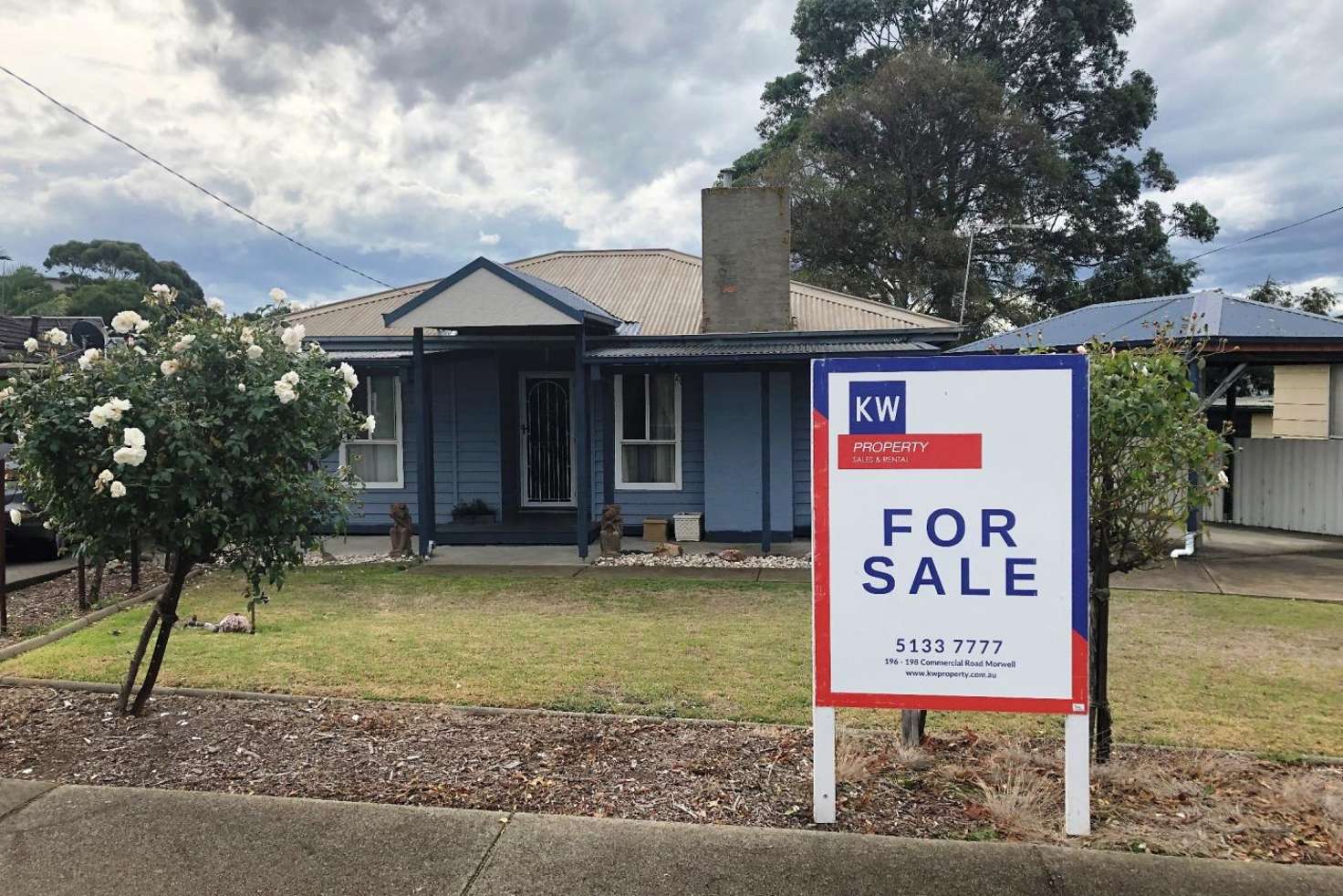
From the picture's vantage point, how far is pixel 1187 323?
10438mm

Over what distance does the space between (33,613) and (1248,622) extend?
10.4 m

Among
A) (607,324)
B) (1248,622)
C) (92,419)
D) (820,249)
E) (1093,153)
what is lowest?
(1248,622)

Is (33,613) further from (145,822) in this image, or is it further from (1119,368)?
(1119,368)

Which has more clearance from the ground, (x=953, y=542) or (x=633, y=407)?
(x=633, y=407)

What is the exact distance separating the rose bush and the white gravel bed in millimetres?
6009

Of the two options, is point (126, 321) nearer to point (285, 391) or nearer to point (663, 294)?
point (285, 391)

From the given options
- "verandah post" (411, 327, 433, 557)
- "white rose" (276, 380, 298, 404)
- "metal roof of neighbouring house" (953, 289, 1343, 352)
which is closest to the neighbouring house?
"metal roof of neighbouring house" (953, 289, 1343, 352)

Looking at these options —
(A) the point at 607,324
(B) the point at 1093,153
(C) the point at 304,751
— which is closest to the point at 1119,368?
(C) the point at 304,751

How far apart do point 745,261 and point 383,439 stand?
5.75 metres

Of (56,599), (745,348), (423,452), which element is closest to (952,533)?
(745,348)

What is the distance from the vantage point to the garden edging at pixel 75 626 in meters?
6.24

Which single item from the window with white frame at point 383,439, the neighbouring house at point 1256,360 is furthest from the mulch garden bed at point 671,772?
the window with white frame at point 383,439

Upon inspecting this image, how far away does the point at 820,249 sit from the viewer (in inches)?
1077

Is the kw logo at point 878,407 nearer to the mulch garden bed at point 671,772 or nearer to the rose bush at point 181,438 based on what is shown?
the mulch garden bed at point 671,772
